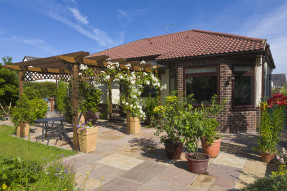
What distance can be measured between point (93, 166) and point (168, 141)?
1877mm

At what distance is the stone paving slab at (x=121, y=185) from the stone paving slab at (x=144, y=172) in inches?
5.9

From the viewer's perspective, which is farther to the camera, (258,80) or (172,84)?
(172,84)

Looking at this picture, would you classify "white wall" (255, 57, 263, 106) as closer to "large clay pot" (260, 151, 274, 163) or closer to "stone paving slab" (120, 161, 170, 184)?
"large clay pot" (260, 151, 274, 163)

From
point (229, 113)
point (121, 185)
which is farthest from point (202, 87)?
point (121, 185)

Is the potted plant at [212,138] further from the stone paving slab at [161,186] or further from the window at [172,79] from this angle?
the window at [172,79]

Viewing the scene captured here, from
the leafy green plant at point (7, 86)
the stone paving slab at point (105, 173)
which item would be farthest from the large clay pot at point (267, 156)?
the leafy green plant at point (7, 86)

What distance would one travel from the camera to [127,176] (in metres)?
3.93

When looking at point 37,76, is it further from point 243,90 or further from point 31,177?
point 243,90

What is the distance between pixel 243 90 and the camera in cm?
805

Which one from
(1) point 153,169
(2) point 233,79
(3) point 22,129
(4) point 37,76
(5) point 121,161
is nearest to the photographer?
(1) point 153,169

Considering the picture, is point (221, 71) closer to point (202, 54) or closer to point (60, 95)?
point (202, 54)

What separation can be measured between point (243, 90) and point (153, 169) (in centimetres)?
573

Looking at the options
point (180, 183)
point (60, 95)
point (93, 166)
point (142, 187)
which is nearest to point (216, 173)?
point (180, 183)

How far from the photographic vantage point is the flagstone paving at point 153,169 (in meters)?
3.57
